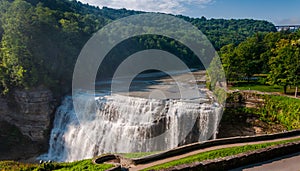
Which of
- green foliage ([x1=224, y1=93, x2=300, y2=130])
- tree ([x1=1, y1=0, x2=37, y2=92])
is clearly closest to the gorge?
green foliage ([x1=224, y1=93, x2=300, y2=130])

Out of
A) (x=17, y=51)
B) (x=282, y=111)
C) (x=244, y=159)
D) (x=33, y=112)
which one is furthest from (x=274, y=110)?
(x=17, y=51)

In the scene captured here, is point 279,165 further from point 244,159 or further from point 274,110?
point 274,110

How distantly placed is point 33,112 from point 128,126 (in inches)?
325

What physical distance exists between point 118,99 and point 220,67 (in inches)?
394

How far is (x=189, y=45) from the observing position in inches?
1897

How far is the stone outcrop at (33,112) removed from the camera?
1953 cm

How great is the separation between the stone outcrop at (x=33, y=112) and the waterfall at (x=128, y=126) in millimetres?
919

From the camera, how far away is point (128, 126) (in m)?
16.8

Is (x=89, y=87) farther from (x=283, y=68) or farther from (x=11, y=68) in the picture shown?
(x=283, y=68)

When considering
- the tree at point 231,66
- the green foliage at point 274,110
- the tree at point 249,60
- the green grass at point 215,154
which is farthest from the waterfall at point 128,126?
the tree at point 249,60

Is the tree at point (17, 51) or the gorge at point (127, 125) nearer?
the gorge at point (127, 125)

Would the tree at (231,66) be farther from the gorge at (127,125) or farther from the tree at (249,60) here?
the gorge at (127,125)

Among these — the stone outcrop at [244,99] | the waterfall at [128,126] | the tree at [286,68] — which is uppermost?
the tree at [286,68]

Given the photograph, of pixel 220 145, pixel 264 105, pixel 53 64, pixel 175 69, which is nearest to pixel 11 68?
pixel 53 64
